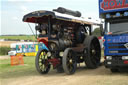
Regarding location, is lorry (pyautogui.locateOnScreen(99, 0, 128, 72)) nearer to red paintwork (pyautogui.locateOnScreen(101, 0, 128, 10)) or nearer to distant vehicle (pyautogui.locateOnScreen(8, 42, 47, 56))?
red paintwork (pyautogui.locateOnScreen(101, 0, 128, 10))

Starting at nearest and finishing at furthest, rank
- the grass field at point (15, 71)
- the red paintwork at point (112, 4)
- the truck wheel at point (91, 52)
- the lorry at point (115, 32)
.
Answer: the lorry at point (115, 32) → the red paintwork at point (112, 4) → the grass field at point (15, 71) → the truck wheel at point (91, 52)

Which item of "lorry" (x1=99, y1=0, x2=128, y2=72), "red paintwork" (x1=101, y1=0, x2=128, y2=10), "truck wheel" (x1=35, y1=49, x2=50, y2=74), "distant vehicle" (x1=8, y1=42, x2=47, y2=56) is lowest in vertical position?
"distant vehicle" (x1=8, y1=42, x2=47, y2=56)

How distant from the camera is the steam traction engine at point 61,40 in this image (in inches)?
414

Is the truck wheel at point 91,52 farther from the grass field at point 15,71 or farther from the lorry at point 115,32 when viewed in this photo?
the grass field at point 15,71

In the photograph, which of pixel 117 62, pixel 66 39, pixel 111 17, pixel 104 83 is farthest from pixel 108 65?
pixel 66 39

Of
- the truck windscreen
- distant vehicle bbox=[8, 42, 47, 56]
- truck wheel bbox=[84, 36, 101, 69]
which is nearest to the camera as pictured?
the truck windscreen

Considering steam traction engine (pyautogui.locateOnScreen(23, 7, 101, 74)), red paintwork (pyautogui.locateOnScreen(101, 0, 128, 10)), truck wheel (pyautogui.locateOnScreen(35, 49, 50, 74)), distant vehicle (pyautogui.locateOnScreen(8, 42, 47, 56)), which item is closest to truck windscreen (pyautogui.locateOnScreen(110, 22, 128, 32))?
red paintwork (pyautogui.locateOnScreen(101, 0, 128, 10))

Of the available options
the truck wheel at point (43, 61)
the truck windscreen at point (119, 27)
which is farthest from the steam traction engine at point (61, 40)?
the truck windscreen at point (119, 27)

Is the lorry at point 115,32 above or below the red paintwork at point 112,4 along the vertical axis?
below

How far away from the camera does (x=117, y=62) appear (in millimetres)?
9312

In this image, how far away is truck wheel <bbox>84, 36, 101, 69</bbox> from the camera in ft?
40.1

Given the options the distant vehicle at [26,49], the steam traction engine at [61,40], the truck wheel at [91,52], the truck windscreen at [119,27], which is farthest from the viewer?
the distant vehicle at [26,49]

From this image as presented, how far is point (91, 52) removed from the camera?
12.9 meters

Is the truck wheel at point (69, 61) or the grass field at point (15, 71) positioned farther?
the grass field at point (15, 71)
